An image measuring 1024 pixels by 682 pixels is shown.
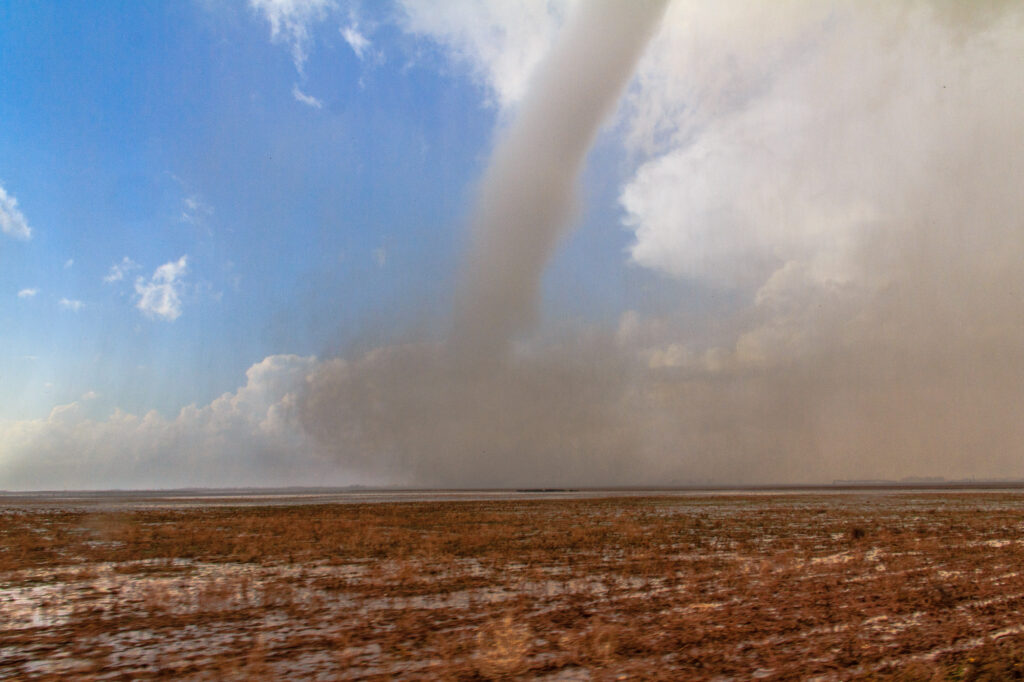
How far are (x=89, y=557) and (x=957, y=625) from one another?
113ft

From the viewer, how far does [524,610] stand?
16328 millimetres

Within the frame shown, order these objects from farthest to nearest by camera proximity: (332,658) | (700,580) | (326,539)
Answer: (326,539), (700,580), (332,658)

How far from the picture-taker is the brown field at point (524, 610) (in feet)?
37.8

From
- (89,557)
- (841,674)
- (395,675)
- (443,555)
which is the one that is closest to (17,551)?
(89,557)

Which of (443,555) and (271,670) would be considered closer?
(271,670)

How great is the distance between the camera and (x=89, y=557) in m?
29.7

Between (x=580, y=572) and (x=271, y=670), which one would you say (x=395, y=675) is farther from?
(x=580, y=572)

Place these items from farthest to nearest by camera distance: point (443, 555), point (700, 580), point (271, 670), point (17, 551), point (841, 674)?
point (17, 551) → point (443, 555) → point (700, 580) → point (271, 670) → point (841, 674)

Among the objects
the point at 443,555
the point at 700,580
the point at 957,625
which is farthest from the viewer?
the point at 443,555

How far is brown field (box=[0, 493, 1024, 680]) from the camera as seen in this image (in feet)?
37.8

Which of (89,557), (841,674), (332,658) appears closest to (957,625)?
(841,674)

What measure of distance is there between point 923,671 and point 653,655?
4.54 meters

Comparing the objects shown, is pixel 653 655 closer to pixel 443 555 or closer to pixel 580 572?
→ pixel 580 572

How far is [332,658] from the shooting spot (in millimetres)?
12164
